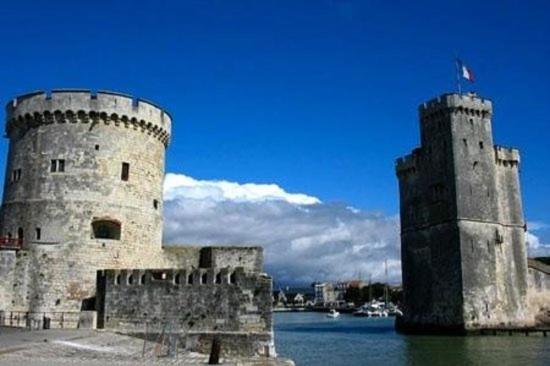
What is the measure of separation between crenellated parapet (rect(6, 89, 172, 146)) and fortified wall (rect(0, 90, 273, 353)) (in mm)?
43

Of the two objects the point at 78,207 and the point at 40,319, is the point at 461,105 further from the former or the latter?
the point at 40,319

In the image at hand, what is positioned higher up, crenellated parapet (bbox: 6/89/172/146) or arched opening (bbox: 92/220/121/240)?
crenellated parapet (bbox: 6/89/172/146)

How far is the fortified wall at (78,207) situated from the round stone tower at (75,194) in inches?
1.6

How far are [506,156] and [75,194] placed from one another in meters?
40.1

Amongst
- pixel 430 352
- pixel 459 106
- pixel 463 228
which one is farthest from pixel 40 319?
pixel 459 106

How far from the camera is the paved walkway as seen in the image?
47.0 feet

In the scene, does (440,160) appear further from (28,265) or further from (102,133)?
(28,265)

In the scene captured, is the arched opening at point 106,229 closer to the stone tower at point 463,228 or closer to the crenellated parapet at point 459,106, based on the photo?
the stone tower at point 463,228

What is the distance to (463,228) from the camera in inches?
1889

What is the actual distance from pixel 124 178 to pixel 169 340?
793cm

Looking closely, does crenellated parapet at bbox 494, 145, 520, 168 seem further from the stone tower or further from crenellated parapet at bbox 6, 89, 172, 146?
crenellated parapet at bbox 6, 89, 172, 146

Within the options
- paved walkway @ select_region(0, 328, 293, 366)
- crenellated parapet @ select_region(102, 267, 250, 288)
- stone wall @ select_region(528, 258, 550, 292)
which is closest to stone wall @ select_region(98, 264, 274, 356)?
crenellated parapet @ select_region(102, 267, 250, 288)

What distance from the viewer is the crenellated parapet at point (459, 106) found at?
1960 inches

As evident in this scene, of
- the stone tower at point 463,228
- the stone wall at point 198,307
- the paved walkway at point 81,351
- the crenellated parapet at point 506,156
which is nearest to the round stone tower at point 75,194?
the stone wall at point 198,307
